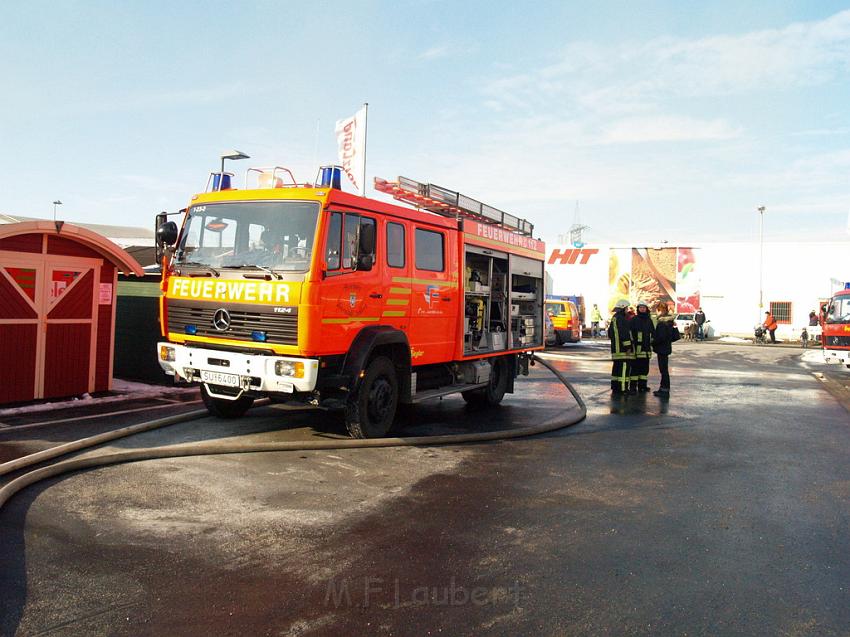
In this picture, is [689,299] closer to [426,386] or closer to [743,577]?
[426,386]

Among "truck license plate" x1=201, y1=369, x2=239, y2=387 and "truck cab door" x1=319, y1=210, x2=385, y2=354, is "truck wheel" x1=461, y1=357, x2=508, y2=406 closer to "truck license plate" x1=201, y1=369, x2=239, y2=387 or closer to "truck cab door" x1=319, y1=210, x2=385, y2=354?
"truck cab door" x1=319, y1=210, x2=385, y2=354

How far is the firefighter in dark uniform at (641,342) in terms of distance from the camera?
41.8 ft

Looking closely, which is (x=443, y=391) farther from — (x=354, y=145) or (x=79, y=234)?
(x=354, y=145)

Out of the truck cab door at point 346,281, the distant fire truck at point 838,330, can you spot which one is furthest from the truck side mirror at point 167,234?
the distant fire truck at point 838,330

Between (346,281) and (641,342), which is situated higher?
(346,281)

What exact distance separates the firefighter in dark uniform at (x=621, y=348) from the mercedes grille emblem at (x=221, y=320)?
8.04 metres

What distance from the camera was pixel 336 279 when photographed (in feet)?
21.9

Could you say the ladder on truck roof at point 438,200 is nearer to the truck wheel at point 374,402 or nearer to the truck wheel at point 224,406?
the truck wheel at point 374,402

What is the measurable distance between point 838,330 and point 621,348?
779 cm

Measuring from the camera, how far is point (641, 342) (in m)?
12.9

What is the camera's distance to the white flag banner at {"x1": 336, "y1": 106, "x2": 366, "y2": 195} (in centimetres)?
1363

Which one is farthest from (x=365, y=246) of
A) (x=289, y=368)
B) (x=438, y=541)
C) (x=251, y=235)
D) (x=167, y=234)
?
(x=438, y=541)

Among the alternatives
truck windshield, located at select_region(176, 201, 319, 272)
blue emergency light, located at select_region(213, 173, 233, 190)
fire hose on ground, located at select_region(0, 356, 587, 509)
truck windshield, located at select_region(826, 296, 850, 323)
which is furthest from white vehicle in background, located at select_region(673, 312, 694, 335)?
truck windshield, located at select_region(176, 201, 319, 272)

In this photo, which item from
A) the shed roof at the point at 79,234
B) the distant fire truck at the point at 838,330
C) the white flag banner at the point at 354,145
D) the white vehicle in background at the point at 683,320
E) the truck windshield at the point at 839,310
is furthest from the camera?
the white vehicle in background at the point at 683,320
